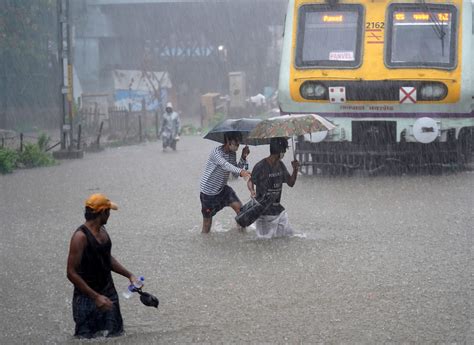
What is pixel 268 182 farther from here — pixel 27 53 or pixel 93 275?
pixel 27 53

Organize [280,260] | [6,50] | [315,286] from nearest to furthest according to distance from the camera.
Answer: [315,286] < [280,260] < [6,50]

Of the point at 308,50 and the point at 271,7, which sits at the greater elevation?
the point at 271,7

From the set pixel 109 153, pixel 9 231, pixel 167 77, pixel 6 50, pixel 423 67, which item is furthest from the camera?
pixel 167 77

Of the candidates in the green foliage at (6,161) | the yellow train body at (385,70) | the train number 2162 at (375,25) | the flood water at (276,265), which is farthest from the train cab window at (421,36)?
the green foliage at (6,161)

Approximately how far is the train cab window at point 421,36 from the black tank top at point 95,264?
921 centimetres

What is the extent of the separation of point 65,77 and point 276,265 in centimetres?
1332

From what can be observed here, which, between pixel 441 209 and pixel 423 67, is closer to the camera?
pixel 441 209

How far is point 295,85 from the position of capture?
1459cm

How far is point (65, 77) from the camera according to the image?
67.9ft

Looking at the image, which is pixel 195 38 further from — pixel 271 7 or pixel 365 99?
pixel 365 99

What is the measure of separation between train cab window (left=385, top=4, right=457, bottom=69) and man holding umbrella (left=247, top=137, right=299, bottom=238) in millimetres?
5249

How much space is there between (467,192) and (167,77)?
A: 1026 inches

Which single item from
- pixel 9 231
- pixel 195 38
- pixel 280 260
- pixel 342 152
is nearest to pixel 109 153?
pixel 342 152

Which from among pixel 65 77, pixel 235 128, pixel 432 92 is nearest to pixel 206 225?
pixel 235 128
